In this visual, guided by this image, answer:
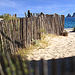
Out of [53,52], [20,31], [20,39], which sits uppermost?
[20,31]

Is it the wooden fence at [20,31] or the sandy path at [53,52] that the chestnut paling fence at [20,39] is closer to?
the wooden fence at [20,31]

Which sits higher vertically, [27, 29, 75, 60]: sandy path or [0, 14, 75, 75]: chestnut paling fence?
[0, 14, 75, 75]: chestnut paling fence

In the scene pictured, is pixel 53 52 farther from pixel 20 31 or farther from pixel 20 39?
pixel 20 31

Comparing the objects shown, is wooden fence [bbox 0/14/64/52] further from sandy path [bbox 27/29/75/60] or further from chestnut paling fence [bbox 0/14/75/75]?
sandy path [bbox 27/29/75/60]

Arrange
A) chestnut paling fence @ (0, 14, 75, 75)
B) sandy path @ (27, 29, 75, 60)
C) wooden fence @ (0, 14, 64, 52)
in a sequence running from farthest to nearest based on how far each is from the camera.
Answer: sandy path @ (27, 29, 75, 60), wooden fence @ (0, 14, 64, 52), chestnut paling fence @ (0, 14, 75, 75)

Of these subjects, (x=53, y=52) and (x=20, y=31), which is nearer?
(x=20, y=31)

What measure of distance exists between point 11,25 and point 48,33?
4.74 m

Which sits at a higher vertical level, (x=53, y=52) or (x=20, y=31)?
(x=20, y=31)

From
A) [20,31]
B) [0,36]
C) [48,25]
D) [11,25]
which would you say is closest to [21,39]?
[20,31]

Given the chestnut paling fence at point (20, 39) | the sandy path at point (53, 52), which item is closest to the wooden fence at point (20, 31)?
the chestnut paling fence at point (20, 39)

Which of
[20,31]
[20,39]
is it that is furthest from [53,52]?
[20,31]

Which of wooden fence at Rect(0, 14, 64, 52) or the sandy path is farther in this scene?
the sandy path

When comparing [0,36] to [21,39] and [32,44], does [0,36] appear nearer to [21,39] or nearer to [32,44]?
[21,39]

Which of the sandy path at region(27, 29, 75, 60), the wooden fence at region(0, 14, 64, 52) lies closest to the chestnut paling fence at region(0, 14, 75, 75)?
the wooden fence at region(0, 14, 64, 52)
